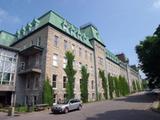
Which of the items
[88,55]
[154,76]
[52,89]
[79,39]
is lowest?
[52,89]

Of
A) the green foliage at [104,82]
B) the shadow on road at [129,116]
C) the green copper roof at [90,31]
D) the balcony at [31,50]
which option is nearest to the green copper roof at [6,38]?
the balcony at [31,50]

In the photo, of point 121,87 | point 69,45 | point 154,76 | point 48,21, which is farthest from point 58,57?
point 121,87

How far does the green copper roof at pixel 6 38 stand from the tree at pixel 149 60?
100ft

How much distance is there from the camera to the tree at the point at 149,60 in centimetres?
3234

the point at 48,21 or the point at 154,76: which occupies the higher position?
the point at 48,21

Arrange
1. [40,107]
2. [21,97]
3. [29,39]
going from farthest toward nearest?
[29,39] < [21,97] < [40,107]

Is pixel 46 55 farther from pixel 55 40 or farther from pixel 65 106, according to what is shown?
pixel 65 106

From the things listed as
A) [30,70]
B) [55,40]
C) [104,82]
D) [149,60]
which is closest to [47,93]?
[30,70]

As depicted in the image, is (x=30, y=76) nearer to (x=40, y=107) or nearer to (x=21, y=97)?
(x=21, y=97)

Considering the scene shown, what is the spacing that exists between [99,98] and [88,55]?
1112 cm

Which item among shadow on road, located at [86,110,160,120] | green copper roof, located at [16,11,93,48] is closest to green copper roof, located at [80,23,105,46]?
green copper roof, located at [16,11,93,48]

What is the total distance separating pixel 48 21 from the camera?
28.9m

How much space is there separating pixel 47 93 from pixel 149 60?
→ 22546 millimetres

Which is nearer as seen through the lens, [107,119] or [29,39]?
[107,119]
